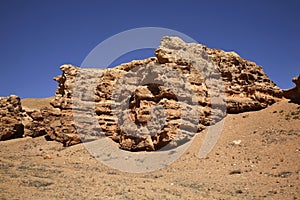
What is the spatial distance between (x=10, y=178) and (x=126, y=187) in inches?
190

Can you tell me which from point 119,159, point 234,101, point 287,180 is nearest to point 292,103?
point 234,101

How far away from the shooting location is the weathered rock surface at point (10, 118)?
33409mm

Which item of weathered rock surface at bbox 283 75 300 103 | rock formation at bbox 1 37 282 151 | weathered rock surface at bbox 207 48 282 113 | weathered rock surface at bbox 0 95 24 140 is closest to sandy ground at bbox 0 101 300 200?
weathered rock surface at bbox 207 48 282 113

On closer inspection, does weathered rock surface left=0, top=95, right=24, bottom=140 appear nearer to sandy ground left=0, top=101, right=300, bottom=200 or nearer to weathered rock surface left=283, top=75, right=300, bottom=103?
sandy ground left=0, top=101, right=300, bottom=200

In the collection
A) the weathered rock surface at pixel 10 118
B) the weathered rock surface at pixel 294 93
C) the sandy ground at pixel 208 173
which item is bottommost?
the sandy ground at pixel 208 173

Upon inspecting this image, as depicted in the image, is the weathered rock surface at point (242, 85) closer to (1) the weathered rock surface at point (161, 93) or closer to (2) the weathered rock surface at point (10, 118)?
(1) the weathered rock surface at point (161, 93)

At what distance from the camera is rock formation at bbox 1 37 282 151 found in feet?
69.4

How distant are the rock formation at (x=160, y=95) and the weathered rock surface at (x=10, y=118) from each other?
243 inches

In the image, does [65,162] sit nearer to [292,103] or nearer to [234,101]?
[234,101]

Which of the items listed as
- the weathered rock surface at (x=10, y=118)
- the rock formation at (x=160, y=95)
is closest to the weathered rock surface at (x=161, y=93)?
the rock formation at (x=160, y=95)

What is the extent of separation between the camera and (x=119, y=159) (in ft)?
68.8

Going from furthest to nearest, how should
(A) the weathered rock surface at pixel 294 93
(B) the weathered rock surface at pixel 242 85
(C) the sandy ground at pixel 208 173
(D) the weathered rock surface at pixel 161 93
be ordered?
(B) the weathered rock surface at pixel 242 85, (A) the weathered rock surface at pixel 294 93, (D) the weathered rock surface at pixel 161 93, (C) the sandy ground at pixel 208 173

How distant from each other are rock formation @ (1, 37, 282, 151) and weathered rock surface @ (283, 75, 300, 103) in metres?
0.54

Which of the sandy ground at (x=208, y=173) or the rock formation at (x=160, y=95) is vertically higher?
the rock formation at (x=160, y=95)
